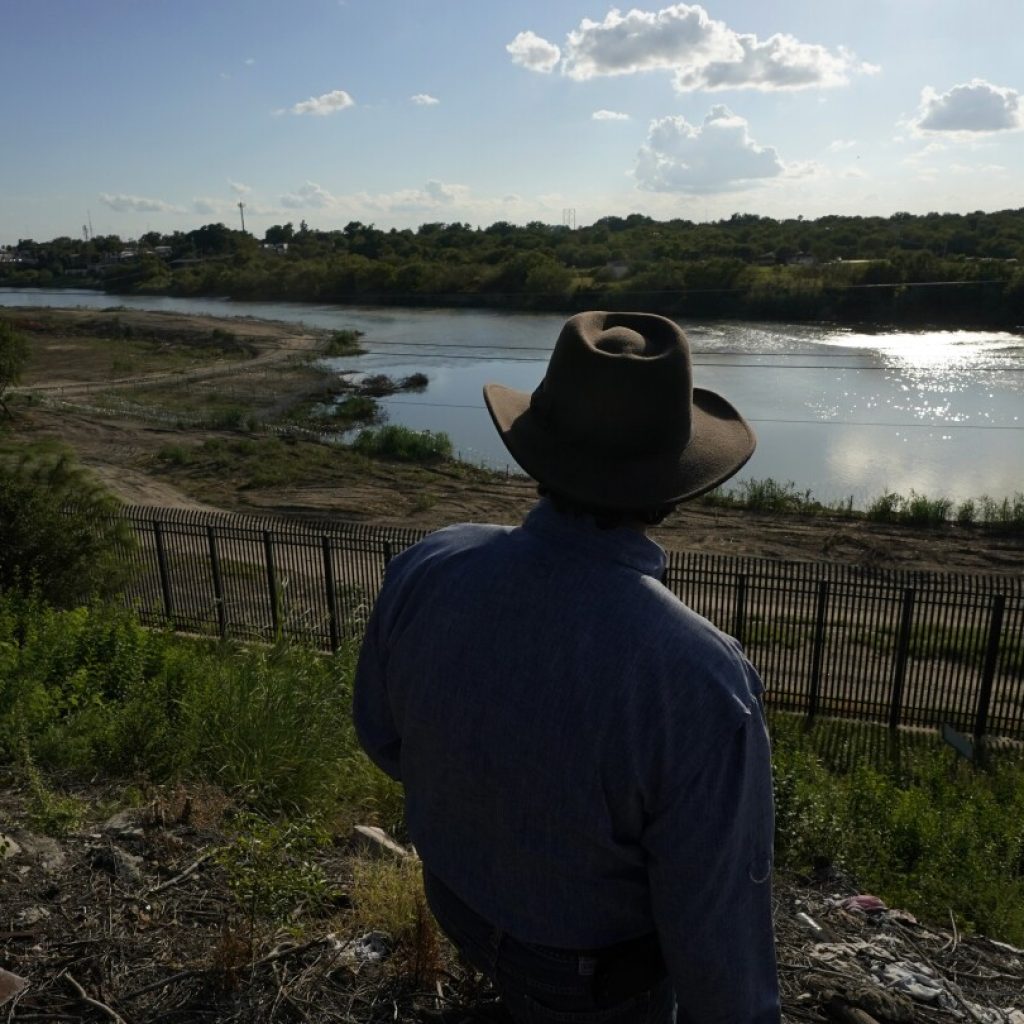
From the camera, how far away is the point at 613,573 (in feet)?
5.30

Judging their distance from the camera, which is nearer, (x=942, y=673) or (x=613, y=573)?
(x=613, y=573)

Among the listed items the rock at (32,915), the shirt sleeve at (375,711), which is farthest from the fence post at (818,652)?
the shirt sleeve at (375,711)

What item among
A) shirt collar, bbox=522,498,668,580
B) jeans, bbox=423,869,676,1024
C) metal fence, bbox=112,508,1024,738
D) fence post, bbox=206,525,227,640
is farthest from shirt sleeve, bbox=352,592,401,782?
fence post, bbox=206,525,227,640

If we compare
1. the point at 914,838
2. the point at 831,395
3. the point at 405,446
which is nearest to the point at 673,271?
the point at 831,395

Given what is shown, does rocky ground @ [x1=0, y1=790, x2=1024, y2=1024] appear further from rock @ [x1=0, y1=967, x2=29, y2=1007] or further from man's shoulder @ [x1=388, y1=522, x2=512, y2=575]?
man's shoulder @ [x1=388, y1=522, x2=512, y2=575]

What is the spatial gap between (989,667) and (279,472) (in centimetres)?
Result: 1925

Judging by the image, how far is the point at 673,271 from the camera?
5659cm

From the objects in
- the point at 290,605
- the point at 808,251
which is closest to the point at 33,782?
A: the point at 290,605

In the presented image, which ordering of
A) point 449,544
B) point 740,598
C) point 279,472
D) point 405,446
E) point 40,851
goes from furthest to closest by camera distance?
point 405,446
point 279,472
point 740,598
point 40,851
point 449,544

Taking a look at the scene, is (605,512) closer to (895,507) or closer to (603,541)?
(603,541)

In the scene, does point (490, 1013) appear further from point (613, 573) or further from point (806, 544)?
point (806, 544)

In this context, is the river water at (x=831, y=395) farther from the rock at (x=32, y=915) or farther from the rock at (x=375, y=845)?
the rock at (x=32, y=915)

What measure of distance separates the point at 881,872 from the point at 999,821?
1503 mm

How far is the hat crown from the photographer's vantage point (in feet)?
5.41
